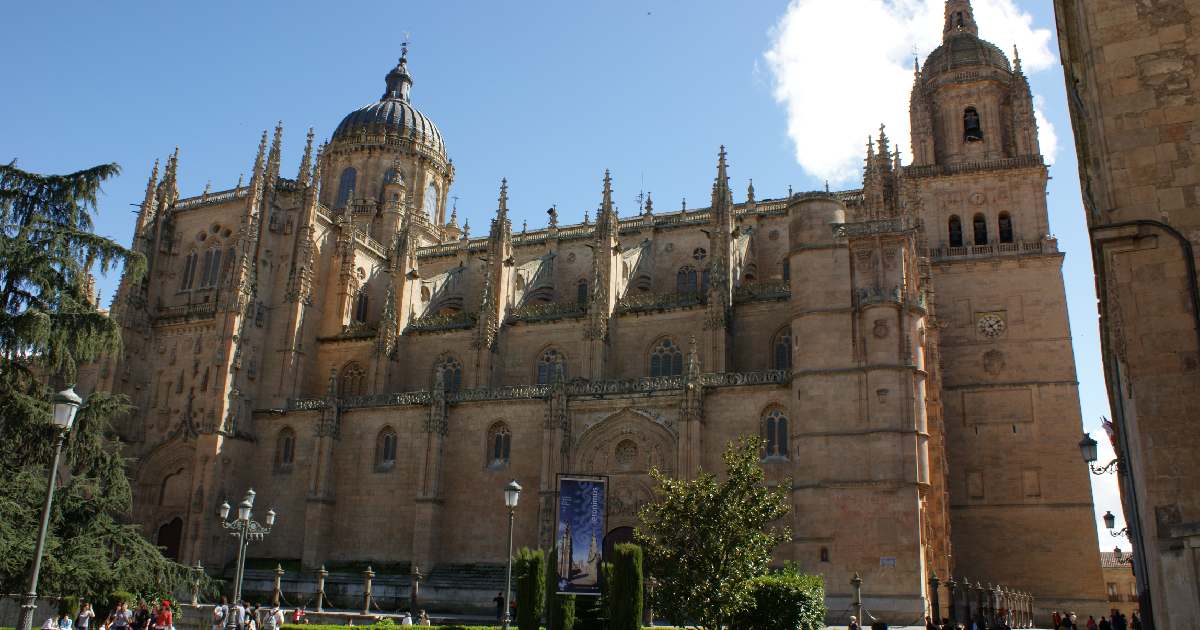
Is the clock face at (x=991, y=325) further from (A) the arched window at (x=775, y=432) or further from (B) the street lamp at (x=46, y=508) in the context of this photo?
(B) the street lamp at (x=46, y=508)

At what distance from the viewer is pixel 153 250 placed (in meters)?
45.2

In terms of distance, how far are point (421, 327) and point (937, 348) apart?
2293 centimetres

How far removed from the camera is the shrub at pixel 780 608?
20797 mm

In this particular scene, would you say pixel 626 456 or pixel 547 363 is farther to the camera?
pixel 547 363

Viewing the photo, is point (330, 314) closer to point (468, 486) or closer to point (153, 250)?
point (153, 250)

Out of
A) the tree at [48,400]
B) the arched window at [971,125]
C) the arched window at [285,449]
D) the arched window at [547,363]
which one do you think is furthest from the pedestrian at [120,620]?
the arched window at [971,125]

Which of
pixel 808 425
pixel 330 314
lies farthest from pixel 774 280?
pixel 330 314

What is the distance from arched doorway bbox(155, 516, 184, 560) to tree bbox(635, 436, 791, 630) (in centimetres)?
→ 2739

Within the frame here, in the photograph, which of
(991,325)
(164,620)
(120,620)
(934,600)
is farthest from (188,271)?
(991,325)

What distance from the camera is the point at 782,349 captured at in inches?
1442

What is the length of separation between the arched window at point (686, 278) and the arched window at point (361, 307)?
53.8 feet

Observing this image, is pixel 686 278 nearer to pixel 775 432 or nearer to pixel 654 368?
pixel 654 368

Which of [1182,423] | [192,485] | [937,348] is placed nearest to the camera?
[1182,423]

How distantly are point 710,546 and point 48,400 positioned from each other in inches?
657
